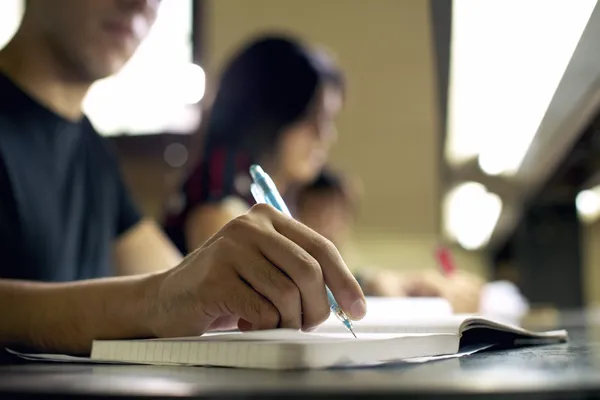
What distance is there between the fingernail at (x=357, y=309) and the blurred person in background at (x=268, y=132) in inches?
25.9

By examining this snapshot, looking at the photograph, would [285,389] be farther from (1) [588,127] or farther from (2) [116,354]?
(1) [588,127]

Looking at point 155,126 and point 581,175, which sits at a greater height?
point 155,126

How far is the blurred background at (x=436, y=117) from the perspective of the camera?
32.4 inches

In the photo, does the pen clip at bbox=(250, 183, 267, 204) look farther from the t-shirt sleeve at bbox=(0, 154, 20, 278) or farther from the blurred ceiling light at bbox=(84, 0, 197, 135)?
the blurred ceiling light at bbox=(84, 0, 197, 135)

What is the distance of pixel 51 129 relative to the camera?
845 mm

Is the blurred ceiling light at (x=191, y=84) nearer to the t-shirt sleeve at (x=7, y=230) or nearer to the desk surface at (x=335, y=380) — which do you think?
the t-shirt sleeve at (x=7, y=230)

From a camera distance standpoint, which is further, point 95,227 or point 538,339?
point 95,227

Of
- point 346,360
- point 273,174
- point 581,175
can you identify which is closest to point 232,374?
point 346,360

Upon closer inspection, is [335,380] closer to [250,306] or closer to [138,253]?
[250,306]

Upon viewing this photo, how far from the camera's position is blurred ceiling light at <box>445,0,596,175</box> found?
706mm

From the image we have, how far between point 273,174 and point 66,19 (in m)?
0.52

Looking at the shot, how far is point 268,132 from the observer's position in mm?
1217

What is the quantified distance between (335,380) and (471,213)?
197 cm

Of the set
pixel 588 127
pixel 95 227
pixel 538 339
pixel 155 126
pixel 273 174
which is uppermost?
pixel 155 126
